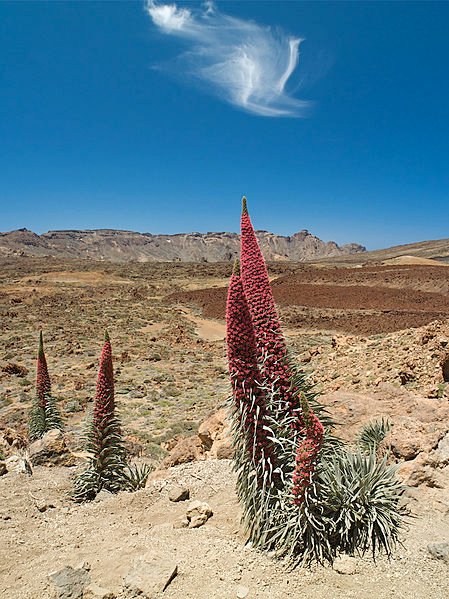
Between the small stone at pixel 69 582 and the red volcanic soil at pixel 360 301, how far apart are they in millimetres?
18278

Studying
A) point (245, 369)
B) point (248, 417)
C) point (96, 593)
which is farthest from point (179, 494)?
point (245, 369)

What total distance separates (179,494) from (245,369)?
8.53ft

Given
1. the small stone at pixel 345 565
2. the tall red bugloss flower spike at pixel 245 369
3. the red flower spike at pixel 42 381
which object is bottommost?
the small stone at pixel 345 565

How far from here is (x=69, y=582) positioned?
325 cm

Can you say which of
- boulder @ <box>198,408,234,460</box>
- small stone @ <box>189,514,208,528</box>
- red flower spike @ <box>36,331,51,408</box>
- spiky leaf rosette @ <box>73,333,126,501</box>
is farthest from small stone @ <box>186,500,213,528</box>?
red flower spike @ <box>36,331,51,408</box>

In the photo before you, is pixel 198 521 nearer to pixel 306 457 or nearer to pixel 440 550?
pixel 306 457

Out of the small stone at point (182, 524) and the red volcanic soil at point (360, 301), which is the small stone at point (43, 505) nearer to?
the small stone at point (182, 524)

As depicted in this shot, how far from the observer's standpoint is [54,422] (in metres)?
6.66

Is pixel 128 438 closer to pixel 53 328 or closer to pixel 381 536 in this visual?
pixel 381 536

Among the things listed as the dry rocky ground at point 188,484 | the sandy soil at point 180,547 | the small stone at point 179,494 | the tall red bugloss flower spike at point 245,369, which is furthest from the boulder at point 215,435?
the tall red bugloss flower spike at point 245,369

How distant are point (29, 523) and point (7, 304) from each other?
3354 centimetres

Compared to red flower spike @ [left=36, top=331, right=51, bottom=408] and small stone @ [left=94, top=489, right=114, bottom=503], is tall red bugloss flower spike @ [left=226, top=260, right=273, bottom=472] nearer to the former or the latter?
small stone @ [left=94, top=489, right=114, bottom=503]

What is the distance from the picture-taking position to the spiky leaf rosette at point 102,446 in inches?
201

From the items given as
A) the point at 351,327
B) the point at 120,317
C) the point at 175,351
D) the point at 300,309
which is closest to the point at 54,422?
the point at 175,351
